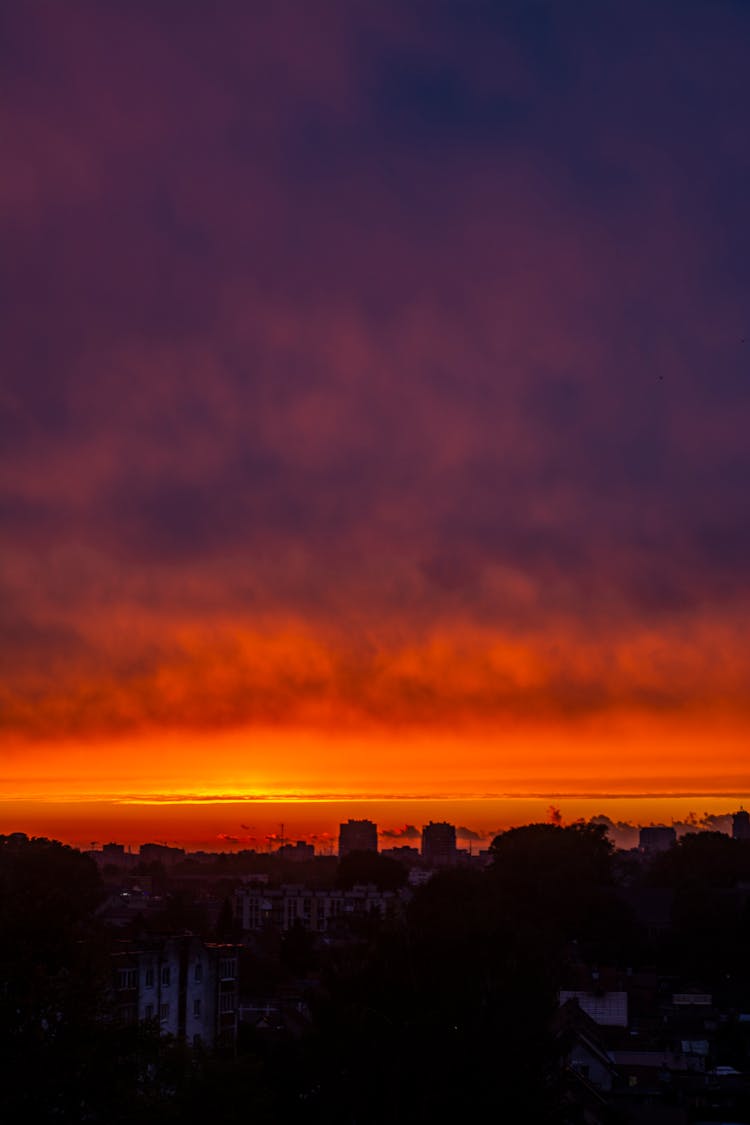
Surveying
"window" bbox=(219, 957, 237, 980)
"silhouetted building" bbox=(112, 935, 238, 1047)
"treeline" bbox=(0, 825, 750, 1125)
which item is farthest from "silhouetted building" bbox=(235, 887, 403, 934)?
"treeline" bbox=(0, 825, 750, 1125)

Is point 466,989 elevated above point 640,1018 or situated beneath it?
elevated above

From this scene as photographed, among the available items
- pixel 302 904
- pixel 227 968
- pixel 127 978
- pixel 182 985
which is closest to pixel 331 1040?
pixel 127 978

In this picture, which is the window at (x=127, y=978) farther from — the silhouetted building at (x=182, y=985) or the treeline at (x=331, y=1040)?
the treeline at (x=331, y=1040)

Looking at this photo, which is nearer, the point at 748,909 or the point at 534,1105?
the point at 534,1105

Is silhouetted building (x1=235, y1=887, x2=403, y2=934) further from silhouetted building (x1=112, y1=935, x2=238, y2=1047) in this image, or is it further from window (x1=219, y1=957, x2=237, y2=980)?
silhouetted building (x1=112, y1=935, x2=238, y2=1047)

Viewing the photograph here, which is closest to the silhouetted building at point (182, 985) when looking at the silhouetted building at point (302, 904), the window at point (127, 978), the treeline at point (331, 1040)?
the window at point (127, 978)

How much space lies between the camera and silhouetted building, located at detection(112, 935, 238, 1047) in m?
49.0

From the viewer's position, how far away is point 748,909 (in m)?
107

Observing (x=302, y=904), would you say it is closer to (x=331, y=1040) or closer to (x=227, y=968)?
(x=227, y=968)

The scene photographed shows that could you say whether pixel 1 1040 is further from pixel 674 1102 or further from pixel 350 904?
pixel 350 904

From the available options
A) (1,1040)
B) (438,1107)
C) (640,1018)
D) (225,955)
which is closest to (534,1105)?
(438,1107)

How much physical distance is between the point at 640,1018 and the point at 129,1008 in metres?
31.5

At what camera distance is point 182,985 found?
2058 inches

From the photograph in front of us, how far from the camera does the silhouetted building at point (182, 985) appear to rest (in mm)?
49000
